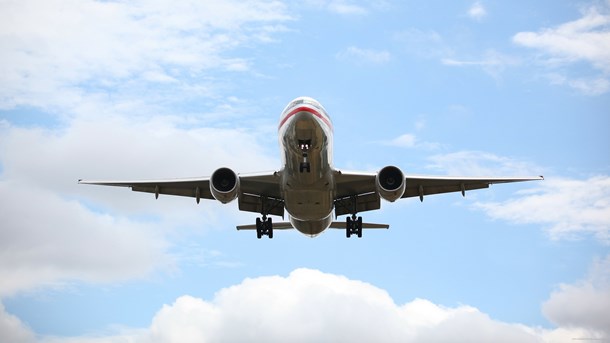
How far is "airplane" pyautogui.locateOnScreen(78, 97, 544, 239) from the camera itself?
88.7 ft

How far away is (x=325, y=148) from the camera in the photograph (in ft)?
90.8

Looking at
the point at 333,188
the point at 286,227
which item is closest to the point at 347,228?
the point at 286,227

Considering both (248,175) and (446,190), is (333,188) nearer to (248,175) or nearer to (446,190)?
(248,175)

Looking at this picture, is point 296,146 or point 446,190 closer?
point 296,146

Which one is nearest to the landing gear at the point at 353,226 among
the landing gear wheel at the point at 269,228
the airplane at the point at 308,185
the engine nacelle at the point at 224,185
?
the airplane at the point at 308,185

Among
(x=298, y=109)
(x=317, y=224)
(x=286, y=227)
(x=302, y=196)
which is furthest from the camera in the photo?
(x=286, y=227)

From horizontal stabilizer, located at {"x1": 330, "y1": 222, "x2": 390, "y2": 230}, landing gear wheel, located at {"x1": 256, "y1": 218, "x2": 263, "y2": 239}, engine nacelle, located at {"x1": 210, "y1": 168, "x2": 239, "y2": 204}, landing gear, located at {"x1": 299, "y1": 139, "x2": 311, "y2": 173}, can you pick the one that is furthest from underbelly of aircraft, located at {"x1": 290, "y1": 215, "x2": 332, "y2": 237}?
landing gear, located at {"x1": 299, "y1": 139, "x2": 311, "y2": 173}

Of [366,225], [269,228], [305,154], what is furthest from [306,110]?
[366,225]

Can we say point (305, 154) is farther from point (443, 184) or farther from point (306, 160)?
point (443, 184)

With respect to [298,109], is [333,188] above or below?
→ below

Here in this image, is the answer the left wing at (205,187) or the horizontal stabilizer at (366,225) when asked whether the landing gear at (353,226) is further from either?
the left wing at (205,187)

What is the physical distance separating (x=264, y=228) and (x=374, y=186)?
5.09 meters

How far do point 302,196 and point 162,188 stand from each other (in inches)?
255

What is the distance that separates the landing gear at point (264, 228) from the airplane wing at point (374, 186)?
273cm
